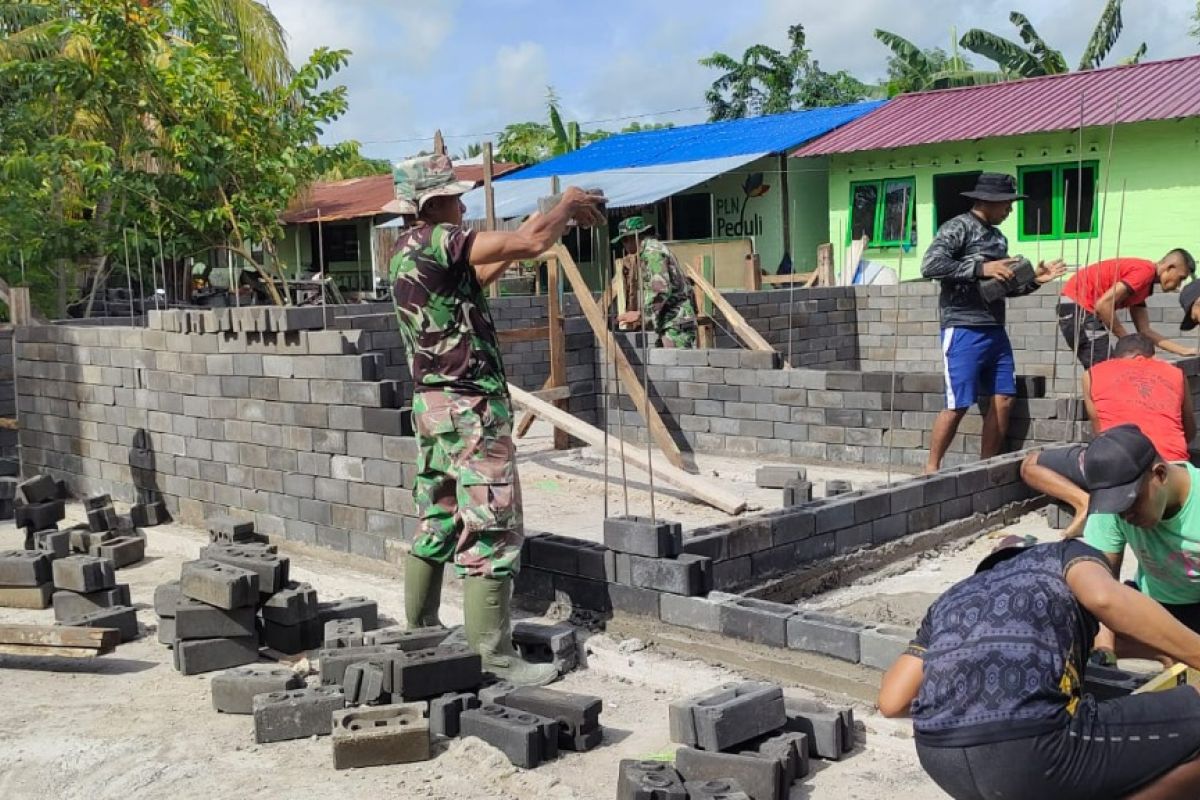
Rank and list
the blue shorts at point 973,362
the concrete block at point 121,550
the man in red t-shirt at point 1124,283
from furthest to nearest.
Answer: the man in red t-shirt at point 1124,283
the blue shorts at point 973,362
the concrete block at point 121,550

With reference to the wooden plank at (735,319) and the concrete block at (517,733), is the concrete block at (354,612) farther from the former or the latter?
the wooden plank at (735,319)

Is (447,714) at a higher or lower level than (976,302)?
lower

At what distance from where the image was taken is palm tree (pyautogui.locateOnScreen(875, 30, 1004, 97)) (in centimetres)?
2399

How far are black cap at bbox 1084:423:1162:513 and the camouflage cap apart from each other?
8.00 ft

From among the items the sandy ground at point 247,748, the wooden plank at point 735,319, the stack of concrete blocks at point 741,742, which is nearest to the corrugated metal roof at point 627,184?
the wooden plank at point 735,319

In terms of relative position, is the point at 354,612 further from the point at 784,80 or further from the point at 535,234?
the point at 784,80

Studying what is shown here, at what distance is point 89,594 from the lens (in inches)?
219

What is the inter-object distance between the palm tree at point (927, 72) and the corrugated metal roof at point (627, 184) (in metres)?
6.57

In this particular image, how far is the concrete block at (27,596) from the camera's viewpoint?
6082mm

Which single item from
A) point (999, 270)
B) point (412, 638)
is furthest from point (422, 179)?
point (999, 270)

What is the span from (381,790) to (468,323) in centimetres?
169

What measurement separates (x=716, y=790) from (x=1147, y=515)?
1360 millimetres

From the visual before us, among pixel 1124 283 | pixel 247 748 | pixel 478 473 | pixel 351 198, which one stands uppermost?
pixel 351 198

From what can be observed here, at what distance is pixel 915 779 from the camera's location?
11.9ft
